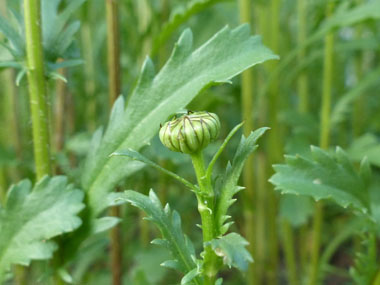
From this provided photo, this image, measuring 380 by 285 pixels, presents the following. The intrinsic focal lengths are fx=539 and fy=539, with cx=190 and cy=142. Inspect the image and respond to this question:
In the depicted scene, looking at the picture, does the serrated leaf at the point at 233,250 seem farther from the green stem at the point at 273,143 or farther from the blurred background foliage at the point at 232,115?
the green stem at the point at 273,143

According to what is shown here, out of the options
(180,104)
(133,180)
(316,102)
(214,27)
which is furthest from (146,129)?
(316,102)

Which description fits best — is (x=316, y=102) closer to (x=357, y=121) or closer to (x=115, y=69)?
(x=357, y=121)

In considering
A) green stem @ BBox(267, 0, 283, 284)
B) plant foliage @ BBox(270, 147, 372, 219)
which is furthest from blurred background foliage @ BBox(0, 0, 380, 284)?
plant foliage @ BBox(270, 147, 372, 219)

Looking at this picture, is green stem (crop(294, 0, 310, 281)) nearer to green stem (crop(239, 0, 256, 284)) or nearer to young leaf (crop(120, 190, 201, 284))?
green stem (crop(239, 0, 256, 284))

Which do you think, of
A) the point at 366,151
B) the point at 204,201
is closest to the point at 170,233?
the point at 204,201

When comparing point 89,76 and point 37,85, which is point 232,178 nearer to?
point 37,85

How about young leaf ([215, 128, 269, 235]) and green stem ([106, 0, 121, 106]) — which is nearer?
young leaf ([215, 128, 269, 235])

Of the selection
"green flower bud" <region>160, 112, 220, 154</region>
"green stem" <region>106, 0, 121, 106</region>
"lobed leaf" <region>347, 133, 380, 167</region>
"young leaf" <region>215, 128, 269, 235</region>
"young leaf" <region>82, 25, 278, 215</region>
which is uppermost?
"green stem" <region>106, 0, 121, 106</region>

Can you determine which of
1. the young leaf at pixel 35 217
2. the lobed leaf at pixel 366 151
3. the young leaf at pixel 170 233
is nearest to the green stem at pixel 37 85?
the young leaf at pixel 35 217
